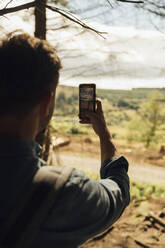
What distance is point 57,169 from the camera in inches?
32.4

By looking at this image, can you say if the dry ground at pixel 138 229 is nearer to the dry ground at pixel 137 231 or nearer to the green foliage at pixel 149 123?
the dry ground at pixel 137 231

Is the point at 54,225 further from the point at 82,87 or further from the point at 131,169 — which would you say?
the point at 131,169

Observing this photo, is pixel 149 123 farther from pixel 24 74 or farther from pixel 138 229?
pixel 24 74

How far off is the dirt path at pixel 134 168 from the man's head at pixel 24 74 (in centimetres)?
838

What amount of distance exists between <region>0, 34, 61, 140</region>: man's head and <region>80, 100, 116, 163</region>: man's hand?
40 cm

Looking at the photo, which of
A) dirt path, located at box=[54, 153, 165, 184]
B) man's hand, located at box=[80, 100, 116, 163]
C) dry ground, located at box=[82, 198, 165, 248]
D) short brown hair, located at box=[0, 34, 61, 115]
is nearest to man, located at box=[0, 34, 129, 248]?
short brown hair, located at box=[0, 34, 61, 115]

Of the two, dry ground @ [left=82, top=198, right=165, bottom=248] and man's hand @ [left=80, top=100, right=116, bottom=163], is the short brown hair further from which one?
dry ground @ [left=82, top=198, right=165, bottom=248]

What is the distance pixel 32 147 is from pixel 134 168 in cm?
999

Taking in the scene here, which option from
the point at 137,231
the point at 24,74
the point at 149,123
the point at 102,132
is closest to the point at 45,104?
the point at 24,74

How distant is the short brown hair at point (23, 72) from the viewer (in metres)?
0.82

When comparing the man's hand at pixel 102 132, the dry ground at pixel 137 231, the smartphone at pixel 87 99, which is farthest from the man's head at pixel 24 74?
the dry ground at pixel 137 231

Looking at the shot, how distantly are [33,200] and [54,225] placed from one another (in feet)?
0.36

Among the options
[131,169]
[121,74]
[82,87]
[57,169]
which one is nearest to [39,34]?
[121,74]

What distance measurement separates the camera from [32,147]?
0.88 metres
